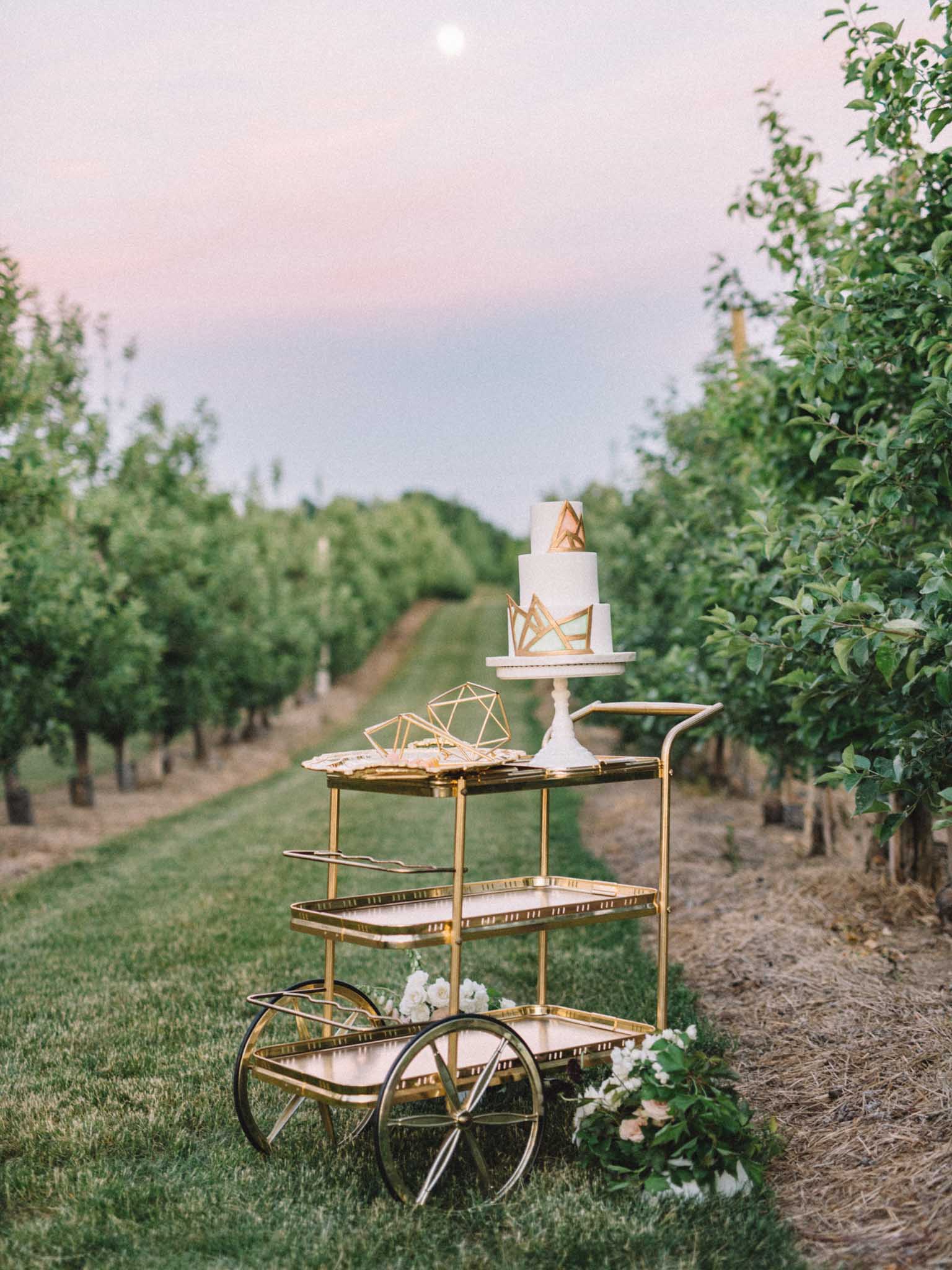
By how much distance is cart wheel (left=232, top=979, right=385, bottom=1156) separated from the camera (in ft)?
13.4

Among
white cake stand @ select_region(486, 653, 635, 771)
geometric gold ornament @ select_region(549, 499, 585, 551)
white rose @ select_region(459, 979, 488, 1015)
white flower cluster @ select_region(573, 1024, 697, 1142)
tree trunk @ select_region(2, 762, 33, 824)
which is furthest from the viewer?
tree trunk @ select_region(2, 762, 33, 824)

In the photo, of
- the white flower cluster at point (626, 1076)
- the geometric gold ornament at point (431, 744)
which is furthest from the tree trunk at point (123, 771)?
the white flower cluster at point (626, 1076)

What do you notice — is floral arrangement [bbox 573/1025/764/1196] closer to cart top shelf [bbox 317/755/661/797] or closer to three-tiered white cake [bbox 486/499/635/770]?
cart top shelf [bbox 317/755/661/797]

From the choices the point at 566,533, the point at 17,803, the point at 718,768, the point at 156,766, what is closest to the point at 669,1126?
the point at 566,533

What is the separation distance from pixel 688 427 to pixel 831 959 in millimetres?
8523

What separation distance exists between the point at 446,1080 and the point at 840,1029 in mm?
2437

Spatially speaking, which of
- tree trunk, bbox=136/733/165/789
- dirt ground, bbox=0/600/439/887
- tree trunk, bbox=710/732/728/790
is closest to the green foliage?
tree trunk, bbox=710/732/728/790

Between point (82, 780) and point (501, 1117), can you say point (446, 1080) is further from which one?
point (82, 780)

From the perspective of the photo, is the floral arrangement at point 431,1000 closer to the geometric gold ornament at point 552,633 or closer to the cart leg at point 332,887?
the cart leg at point 332,887

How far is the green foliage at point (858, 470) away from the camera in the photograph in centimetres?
461

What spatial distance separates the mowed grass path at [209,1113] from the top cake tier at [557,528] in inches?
90.2

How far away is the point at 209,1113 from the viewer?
4.60m

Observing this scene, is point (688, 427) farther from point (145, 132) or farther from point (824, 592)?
point (824, 592)

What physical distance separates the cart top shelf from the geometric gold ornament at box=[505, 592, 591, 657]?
1.44 feet
